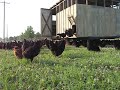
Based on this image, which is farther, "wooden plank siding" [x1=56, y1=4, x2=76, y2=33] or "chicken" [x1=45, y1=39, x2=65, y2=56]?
"wooden plank siding" [x1=56, y1=4, x2=76, y2=33]

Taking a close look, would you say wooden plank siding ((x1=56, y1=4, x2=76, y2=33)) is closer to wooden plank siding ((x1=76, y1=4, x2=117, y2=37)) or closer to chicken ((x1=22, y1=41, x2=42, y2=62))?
wooden plank siding ((x1=76, y1=4, x2=117, y2=37))

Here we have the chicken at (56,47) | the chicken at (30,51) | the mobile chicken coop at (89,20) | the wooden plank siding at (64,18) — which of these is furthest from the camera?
the wooden plank siding at (64,18)

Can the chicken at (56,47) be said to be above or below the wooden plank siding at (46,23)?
below

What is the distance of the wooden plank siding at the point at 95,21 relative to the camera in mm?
27250

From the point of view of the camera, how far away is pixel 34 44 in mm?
11297

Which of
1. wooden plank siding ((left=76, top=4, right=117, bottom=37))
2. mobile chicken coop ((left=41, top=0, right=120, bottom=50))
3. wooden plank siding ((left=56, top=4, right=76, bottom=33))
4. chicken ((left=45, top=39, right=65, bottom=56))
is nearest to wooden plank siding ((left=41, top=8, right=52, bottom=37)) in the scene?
wooden plank siding ((left=56, top=4, right=76, bottom=33))

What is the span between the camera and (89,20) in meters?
27.8

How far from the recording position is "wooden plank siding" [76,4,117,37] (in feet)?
89.4

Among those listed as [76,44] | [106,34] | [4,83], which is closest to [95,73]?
[4,83]

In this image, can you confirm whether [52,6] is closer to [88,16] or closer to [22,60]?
[88,16]

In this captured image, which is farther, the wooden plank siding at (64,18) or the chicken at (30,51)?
the wooden plank siding at (64,18)

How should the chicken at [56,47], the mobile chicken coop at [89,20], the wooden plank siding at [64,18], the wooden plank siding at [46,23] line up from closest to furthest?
the chicken at [56,47]
the mobile chicken coop at [89,20]
the wooden plank siding at [64,18]
the wooden plank siding at [46,23]

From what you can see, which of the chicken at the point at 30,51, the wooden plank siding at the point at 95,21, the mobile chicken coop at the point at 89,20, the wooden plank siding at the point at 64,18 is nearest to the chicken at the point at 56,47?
the chicken at the point at 30,51

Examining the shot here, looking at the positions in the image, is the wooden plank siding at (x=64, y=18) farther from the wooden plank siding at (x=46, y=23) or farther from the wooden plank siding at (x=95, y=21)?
the wooden plank siding at (x=46, y=23)
